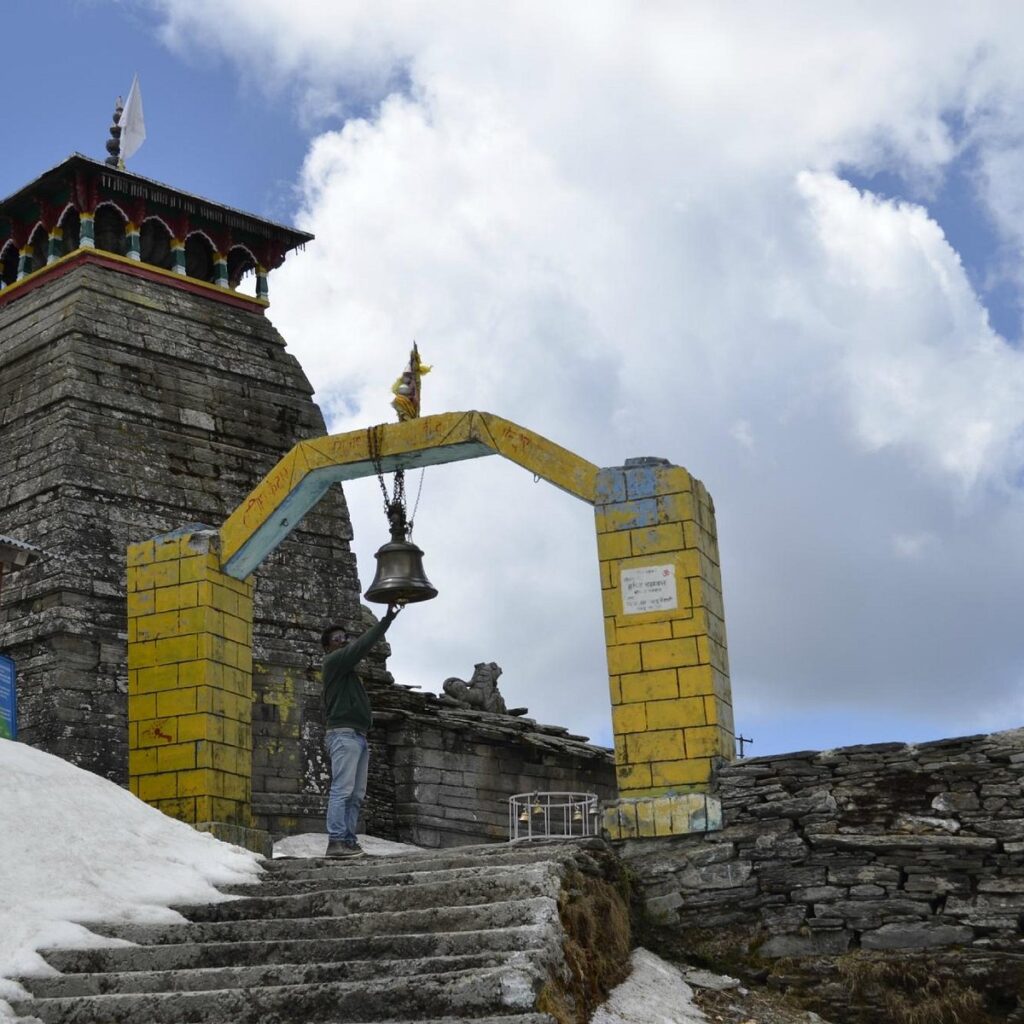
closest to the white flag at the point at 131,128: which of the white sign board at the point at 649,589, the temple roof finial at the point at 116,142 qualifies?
the temple roof finial at the point at 116,142

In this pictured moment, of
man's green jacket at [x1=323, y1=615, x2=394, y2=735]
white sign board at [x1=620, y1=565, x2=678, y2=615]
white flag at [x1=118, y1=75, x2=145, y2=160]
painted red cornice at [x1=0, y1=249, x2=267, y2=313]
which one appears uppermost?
white flag at [x1=118, y1=75, x2=145, y2=160]

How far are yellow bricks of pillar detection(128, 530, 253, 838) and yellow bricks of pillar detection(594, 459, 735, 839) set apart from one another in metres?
3.35

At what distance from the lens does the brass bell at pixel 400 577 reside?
11.4 metres

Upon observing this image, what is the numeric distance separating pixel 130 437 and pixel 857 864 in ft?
39.1

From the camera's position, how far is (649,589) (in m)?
11.7

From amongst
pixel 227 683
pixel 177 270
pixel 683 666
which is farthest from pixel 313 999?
pixel 177 270

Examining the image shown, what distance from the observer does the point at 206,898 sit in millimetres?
9602

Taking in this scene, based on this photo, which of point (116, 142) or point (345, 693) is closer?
point (345, 693)

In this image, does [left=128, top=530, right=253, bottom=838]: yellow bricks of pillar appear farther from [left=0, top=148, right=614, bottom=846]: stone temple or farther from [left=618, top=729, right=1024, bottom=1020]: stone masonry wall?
[left=0, top=148, right=614, bottom=846]: stone temple

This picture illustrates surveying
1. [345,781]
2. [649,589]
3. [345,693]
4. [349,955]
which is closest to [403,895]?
[349,955]

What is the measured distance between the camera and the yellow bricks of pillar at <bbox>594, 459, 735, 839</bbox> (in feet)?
36.4

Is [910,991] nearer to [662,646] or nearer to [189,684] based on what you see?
[662,646]

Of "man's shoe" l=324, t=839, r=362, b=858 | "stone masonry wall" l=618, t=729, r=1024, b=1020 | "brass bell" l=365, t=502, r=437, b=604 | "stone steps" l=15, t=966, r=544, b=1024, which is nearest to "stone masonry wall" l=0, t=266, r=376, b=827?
"man's shoe" l=324, t=839, r=362, b=858

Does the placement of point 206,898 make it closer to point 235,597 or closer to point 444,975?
point 444,975
